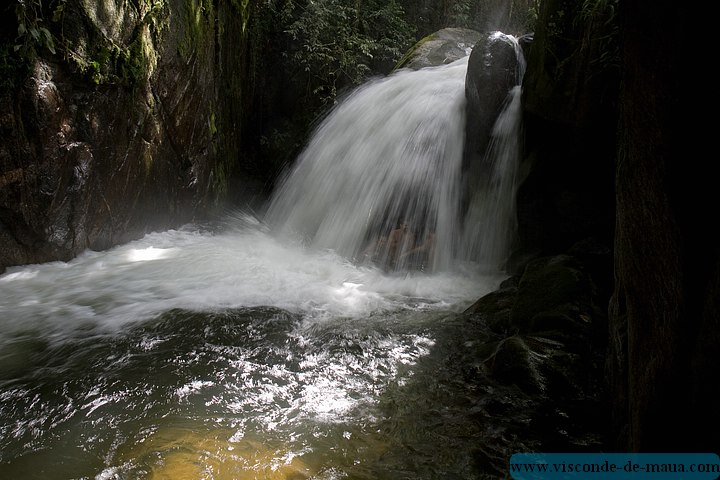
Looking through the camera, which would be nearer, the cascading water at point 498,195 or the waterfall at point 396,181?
the cascading water at point 498,195

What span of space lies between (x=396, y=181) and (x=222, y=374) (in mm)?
4679

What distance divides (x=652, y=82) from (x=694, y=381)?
1273 mm

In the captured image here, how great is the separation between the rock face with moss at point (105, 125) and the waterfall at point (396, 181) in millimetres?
2058

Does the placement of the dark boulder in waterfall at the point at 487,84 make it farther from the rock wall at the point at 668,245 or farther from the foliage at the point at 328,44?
the rock wall at the point at 668,245

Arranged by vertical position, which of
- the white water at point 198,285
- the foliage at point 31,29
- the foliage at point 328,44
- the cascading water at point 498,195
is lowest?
the white water at point 198,285

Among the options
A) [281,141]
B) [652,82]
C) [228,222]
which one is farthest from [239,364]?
[281,141]

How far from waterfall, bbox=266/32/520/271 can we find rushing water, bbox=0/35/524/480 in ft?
0.15

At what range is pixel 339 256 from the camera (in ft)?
22.1

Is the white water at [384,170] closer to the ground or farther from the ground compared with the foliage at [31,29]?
closer to the ground

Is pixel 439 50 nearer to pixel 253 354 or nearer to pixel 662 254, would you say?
Result: pixel 253 354

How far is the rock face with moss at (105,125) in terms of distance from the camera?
4.46m

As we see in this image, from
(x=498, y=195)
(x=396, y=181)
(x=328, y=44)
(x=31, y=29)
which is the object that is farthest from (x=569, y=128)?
(x=328, y=44)

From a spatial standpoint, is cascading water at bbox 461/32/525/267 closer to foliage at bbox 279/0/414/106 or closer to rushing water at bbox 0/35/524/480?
rushing water at bbox 0/35/524/480
